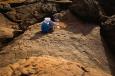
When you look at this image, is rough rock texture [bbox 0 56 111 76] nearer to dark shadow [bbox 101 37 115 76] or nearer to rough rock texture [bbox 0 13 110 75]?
rough rock texture [bbox 0 13 110 75]

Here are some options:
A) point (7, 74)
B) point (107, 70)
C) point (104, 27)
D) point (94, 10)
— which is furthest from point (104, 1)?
point (7, 74)

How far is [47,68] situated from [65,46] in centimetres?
120

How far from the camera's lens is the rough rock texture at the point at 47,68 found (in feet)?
19.2

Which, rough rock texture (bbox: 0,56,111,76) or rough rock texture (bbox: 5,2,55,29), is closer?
rough rock texture (bbox: 0,56,111,76)

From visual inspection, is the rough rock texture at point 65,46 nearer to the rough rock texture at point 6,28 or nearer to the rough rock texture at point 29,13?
the rough rock texture at point 6,28

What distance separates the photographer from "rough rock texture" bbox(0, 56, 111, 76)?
5.87m

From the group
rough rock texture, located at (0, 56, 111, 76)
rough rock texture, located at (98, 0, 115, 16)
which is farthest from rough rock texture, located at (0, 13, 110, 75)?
rough rock texture, located at (98, 0, 115, 16)

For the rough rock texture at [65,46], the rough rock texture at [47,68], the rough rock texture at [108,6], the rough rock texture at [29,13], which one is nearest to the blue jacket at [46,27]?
the rough rock texture at [65,46]

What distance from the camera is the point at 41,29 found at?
7574 mm

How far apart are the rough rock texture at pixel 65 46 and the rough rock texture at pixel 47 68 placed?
249mm

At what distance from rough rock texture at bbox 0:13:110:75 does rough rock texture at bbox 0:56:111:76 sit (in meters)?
0.25

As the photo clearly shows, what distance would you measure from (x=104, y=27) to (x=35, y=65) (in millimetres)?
2581

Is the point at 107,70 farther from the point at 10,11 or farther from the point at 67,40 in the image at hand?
the point at 10,11

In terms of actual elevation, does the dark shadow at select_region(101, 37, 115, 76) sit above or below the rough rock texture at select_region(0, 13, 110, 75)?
below
